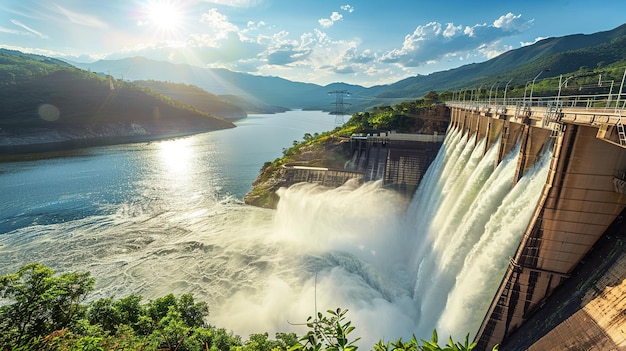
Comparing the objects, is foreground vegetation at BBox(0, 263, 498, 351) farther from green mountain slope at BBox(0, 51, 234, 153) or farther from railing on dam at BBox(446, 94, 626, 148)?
green mountain slope at BBox(0, 51, 234, 153)

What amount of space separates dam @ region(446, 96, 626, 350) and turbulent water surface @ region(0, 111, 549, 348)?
1401 mm

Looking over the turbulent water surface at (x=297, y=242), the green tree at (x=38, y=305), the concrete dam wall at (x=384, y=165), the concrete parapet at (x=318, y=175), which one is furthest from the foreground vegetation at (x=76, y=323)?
the concrete parapet at (x=318, y=175)

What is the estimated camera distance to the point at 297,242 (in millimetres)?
37188

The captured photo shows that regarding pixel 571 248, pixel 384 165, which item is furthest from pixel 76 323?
pixel 384 165

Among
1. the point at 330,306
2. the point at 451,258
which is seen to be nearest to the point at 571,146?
the point at 451,258

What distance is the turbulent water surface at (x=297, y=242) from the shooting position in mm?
20031

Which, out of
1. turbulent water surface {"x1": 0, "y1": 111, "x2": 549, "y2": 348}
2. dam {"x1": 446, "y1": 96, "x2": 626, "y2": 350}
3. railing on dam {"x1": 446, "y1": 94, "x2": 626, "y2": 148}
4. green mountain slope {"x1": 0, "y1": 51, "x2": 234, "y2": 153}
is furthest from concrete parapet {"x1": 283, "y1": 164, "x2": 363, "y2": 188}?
green mountain slope {"x1": 0, "y1": 51, "x2": 234, "y2": 153}

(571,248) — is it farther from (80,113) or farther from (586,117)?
(80,113)

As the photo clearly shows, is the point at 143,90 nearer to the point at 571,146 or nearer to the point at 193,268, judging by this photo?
the point at 193,268

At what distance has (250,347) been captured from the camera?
14094 millimetres

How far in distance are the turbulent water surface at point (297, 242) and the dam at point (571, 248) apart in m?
1.40

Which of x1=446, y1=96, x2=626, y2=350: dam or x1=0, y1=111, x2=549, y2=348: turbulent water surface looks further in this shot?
x1=0, y1=111, x2=549, y2=348: turbulent water surface

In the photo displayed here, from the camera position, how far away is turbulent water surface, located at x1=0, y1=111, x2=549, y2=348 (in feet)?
65.7

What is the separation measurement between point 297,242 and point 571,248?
1085 inches
